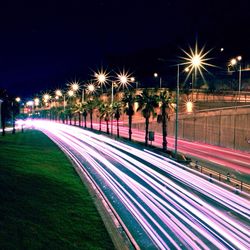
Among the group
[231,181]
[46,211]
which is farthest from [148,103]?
[46,211]

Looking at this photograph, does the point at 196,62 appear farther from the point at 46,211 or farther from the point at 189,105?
the point at 189,105

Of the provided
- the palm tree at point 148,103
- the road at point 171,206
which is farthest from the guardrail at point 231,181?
the palm tree at point 148,103

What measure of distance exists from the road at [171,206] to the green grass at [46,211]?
1997mm

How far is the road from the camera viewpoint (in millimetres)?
14836

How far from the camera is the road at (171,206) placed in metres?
14.8

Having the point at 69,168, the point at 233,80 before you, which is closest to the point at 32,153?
the point at 69,168

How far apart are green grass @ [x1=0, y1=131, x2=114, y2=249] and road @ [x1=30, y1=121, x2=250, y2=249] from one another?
2.00 m

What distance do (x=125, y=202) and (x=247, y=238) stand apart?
27.3ft

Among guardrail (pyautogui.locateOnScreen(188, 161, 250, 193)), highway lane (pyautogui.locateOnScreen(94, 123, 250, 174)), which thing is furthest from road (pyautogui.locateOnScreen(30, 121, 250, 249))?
highway lane (pyautogui.locateOnScreen(94, 123, 250, 174))

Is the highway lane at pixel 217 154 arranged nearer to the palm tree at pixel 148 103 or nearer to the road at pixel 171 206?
the palm tree at pixel 148 103

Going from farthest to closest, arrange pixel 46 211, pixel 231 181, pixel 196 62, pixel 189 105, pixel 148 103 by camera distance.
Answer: pixel 189 105, pixel 148 103, pixel 196 62, pixel 231 181, pixel 46 211

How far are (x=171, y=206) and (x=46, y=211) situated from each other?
766 cm

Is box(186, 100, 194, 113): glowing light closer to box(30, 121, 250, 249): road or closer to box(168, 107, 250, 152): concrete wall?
box(168, 107, 250, 152): concrete wall

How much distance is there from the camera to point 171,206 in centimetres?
1938
